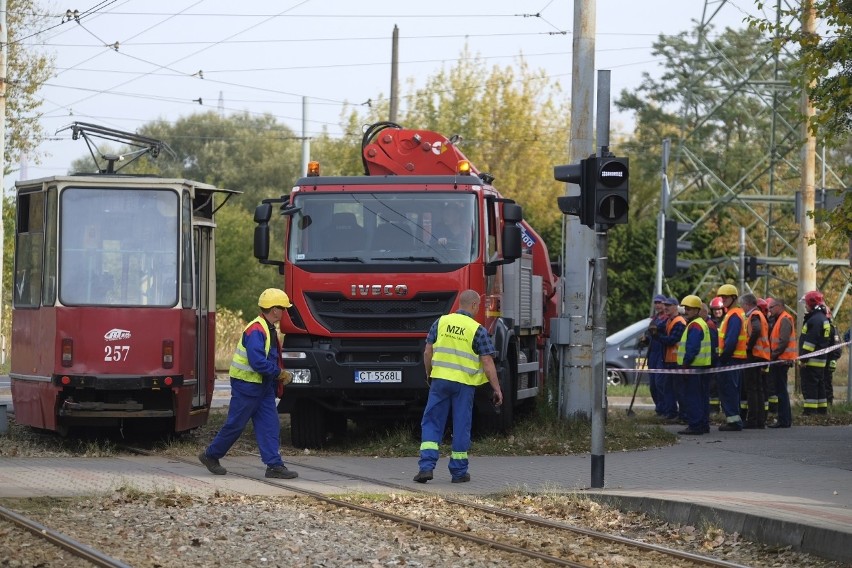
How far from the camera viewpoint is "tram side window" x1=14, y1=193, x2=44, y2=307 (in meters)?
16.6

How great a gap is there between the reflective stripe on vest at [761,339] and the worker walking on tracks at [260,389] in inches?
328

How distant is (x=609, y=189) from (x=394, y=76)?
2810cm

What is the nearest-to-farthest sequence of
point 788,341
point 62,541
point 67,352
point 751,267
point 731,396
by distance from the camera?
point 62,541 < point 67,352 < point 731,396 < point 788,341 < point 751,267

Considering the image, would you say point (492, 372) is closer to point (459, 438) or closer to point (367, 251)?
point (459, 438)

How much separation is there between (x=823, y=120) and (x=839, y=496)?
4.47m

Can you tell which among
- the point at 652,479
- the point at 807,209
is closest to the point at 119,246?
the point at 652,479

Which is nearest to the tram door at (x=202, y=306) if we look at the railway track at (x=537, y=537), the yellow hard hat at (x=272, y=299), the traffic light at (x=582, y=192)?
the yellow hard hat at (x=272, y=299)

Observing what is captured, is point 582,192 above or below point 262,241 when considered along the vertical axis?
above

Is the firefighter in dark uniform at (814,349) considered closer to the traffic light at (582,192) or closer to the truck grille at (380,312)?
the truck grille at (380,312)

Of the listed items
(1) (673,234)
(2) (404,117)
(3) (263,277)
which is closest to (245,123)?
(2) (404,117)

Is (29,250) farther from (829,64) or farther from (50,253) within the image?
(829,64)

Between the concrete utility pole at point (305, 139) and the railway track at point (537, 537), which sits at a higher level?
the concrete utility pole at point (305, 139)

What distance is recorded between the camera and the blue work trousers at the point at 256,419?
45.4ft

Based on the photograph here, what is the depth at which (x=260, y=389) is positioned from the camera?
13.9 metres
